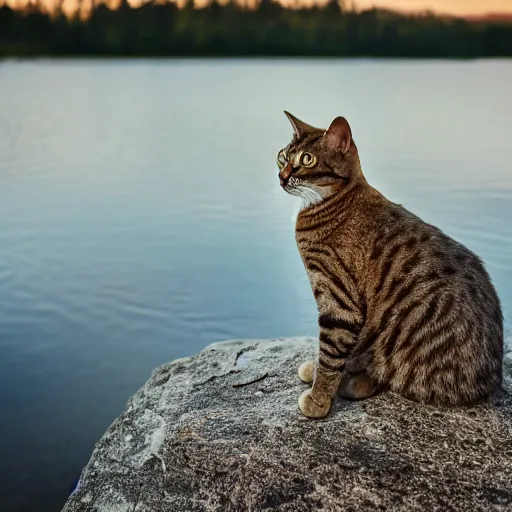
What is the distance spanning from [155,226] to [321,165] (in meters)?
3.89

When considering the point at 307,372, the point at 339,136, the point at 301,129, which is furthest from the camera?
the point at 307,372

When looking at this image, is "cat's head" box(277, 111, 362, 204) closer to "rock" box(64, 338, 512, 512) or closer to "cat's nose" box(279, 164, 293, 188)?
→ "cat's nose" box(279, 164, 293, 188)

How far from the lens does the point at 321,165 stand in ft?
8.16

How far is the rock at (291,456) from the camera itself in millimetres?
2209

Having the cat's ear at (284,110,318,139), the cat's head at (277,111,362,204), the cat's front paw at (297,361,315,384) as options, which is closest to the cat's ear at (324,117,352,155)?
the cat's head at (277,111,362,204)

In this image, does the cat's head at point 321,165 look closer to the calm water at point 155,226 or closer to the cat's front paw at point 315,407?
the calm water at point 155,226

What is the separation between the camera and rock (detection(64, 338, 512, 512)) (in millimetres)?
2209

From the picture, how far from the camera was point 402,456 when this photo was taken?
2.28 metres

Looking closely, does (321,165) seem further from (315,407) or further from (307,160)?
(315,407)

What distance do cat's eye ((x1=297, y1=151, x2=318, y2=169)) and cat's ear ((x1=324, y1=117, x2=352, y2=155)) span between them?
0.24ft

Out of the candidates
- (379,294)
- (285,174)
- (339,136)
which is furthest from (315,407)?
(339,136)

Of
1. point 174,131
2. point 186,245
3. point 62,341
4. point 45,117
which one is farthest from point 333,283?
point 45,117

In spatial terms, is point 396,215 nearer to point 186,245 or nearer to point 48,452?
point 48,452

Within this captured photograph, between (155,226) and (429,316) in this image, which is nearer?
(429,316)
